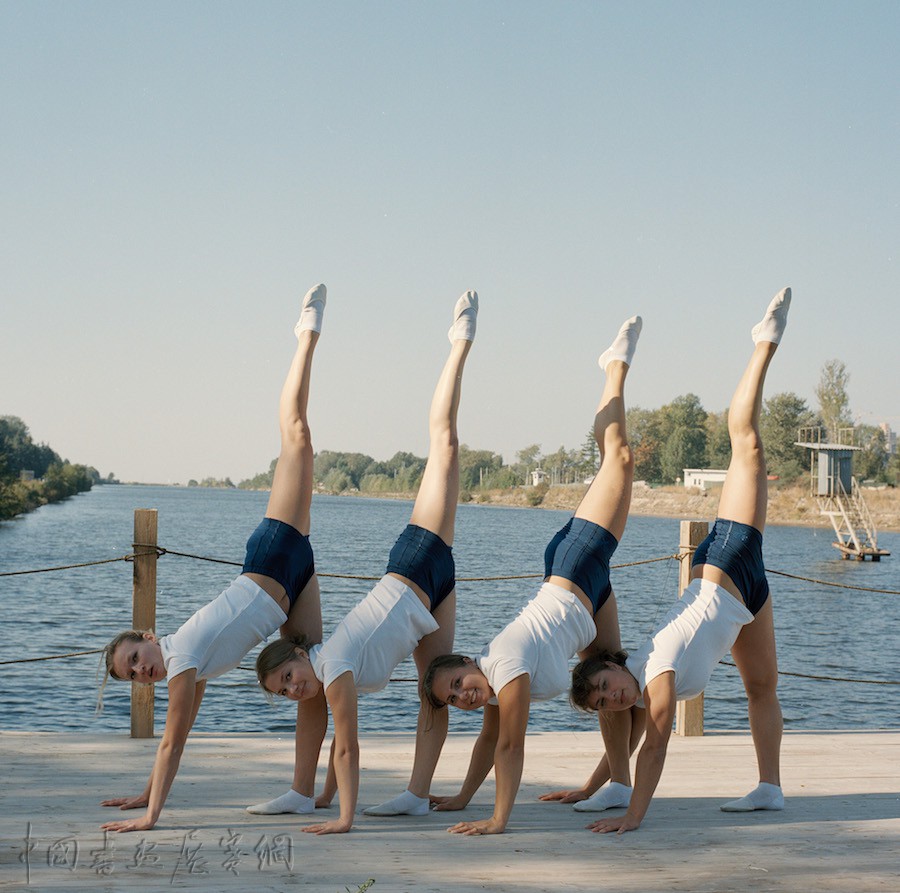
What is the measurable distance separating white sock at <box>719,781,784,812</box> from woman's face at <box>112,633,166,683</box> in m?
1.97

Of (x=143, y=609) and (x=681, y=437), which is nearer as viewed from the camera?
(x=143, y=609)

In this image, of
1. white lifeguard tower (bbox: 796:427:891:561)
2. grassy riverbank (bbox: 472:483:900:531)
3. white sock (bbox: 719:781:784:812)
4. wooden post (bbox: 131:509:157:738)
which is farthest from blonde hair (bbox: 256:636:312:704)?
grassy riverbank (bbox: 472:483:900:531)

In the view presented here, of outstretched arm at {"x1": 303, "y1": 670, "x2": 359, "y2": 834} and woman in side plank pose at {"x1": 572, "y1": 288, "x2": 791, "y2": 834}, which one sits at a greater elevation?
woman in side plank pose at {"x1": 572, "y1": 288, "x2": 791, "y2": 834}

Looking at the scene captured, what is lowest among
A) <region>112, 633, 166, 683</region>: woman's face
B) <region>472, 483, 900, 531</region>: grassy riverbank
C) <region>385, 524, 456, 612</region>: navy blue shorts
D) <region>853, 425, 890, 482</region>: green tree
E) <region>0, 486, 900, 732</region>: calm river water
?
<region>0, 486, 900, 732</region>: calm river water

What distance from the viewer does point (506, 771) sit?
3.26 metres

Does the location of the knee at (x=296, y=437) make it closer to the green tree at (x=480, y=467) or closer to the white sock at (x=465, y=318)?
the white sock at (x=465, y=318)

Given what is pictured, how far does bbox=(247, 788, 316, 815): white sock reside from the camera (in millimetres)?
3527

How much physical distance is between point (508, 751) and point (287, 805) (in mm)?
816

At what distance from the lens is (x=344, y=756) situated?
326cm

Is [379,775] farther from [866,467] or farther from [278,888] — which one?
[866,467]

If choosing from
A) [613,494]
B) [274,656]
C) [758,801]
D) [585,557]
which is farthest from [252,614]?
[758,801]

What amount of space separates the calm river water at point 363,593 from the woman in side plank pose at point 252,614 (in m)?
1.07

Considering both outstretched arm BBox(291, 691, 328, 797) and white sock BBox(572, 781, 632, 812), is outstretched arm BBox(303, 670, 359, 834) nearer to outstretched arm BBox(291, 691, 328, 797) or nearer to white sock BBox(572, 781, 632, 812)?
outstretched arm BBox(291, 691, 328, 797)

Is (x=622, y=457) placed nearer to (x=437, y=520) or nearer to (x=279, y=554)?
(x=437, y=520)
